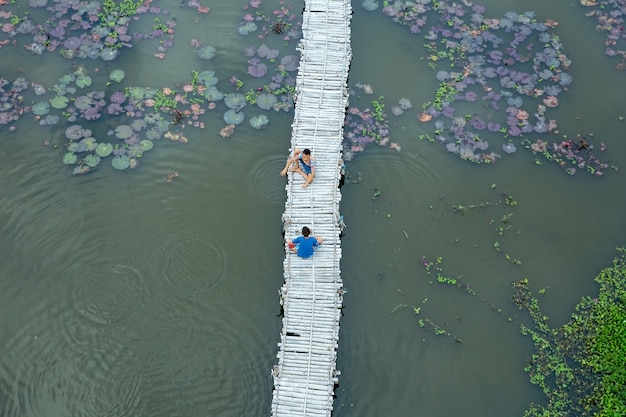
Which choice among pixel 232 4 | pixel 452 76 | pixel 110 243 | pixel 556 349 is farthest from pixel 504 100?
pixel 110 243

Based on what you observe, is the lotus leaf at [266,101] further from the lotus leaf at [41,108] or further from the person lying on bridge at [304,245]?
the lotus leaf at [41,108]

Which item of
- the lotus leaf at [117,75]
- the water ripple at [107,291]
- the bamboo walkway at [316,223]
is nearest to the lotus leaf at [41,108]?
the lotus leaf at [117,75]

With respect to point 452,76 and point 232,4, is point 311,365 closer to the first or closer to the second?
point 452,76

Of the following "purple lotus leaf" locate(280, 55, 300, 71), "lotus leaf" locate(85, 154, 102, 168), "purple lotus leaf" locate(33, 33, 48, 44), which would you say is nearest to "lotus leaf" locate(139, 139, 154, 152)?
"lotus leaf" locate(85, 154, 102, 168)

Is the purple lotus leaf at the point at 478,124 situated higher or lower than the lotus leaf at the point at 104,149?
higher

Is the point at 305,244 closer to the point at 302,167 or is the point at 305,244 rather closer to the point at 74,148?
the point at 302,167

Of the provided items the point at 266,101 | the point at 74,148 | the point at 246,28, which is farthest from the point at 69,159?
the point at 246,28
